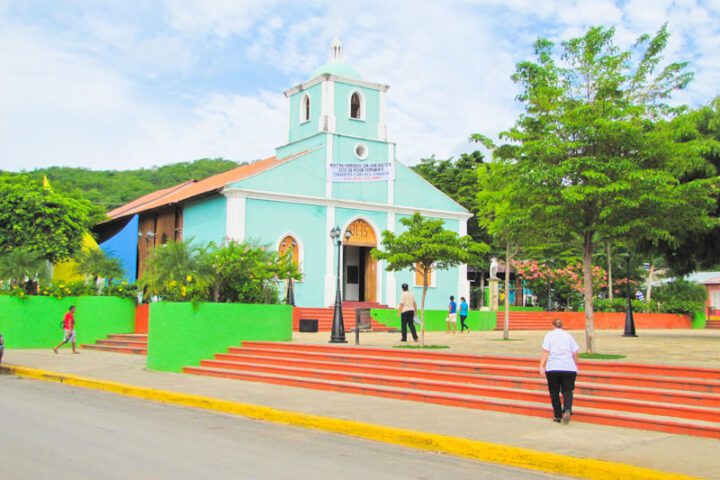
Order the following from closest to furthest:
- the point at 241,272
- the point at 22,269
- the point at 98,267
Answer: the point at 241,272, the point at 22,269, the point at 98,267

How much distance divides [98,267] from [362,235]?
515 inches

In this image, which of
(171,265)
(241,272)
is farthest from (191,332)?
(241,272)

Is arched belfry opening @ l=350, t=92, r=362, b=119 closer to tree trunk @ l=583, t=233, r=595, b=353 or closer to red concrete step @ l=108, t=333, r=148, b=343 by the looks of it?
red concrete step @ l=108, t=333, r=148, b=343

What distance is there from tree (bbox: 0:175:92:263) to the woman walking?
83.7 feet

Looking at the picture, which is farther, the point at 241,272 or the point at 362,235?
the point at 362,235

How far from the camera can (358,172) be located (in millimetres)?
34344

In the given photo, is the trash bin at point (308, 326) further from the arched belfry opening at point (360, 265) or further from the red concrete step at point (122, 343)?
the arched belfry opening at point (360, 265)

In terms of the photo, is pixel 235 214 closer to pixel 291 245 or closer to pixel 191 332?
pixel 291 245

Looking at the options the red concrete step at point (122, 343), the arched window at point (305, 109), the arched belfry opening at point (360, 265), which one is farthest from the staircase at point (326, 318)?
the arched window at point (305, 109)

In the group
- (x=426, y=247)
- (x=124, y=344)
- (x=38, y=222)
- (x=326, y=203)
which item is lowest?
(x=124, y=344)

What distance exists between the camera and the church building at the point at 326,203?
107ft

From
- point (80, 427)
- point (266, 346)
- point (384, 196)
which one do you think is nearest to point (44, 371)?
point (266, 346)

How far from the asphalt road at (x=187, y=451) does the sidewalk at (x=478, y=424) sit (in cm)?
95

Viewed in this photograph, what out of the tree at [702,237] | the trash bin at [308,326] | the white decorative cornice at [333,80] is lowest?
the trash bin at [308,326]
